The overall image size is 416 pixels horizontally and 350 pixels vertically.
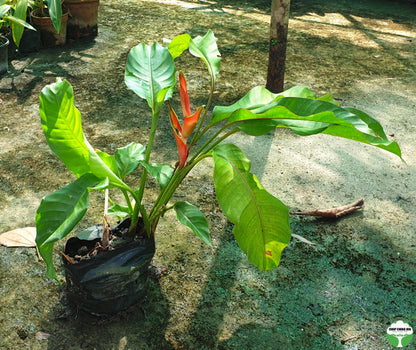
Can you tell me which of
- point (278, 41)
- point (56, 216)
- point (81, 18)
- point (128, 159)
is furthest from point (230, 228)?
point (81, 18)

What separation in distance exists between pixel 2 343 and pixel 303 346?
43.6 inches

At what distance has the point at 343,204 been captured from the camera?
2.51 m

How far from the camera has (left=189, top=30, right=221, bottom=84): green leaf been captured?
1.89 metres

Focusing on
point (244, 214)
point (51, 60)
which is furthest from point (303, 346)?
point (51, 60)

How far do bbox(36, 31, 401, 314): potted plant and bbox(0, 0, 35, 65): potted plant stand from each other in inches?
80.0

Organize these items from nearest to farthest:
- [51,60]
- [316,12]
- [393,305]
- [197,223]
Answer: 1. [197,223]
2. [393,305]
3. [51,60]
4. [316,12]

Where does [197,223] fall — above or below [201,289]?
above

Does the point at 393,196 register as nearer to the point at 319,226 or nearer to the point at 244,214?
the point at 319,226

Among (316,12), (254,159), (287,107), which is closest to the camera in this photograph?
(287,107)

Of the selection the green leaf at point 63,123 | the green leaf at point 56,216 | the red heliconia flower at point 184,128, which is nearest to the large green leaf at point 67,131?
the green leaf at point 63,123

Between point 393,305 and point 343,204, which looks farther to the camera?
point 343,204

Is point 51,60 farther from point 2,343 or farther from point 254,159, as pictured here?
point 2,343

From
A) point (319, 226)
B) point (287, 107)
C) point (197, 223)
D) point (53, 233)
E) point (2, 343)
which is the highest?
point (287, 107)

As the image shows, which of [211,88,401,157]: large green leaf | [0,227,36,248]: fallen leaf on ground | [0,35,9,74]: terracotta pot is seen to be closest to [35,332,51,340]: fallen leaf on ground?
[0,227,36,248]: fallen leaf on ground
